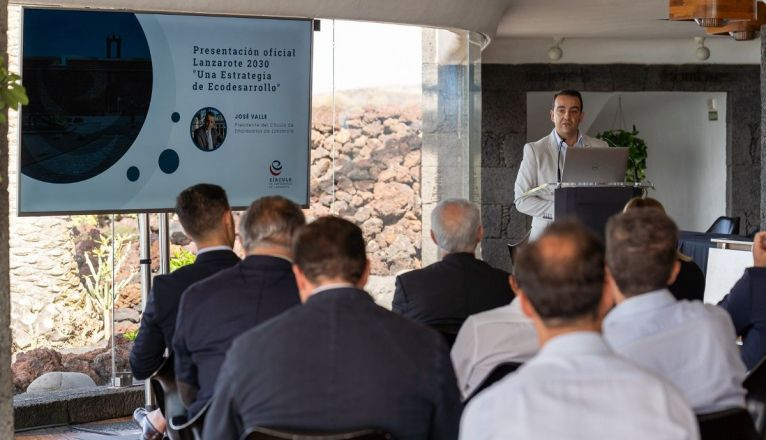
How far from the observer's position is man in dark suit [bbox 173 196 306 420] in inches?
133

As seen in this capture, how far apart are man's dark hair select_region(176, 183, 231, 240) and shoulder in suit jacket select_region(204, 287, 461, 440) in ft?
5.64

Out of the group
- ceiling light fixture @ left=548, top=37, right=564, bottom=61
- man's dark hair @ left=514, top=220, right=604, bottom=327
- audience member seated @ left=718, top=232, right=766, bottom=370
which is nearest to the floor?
audience member seated @ left=718, top=232, right=766, bottom=370

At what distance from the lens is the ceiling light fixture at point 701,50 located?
39.8ft

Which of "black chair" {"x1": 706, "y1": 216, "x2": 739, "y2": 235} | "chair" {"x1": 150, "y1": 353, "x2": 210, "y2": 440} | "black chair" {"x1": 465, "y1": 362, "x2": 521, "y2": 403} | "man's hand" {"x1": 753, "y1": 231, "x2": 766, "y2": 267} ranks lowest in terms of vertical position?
"chair" {"x1": 150, "y1": 353, "x2": 210, "y2": 440}

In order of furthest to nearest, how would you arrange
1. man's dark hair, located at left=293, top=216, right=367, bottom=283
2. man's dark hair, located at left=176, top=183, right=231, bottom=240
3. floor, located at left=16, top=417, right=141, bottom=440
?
floor, located at left=16, top=417, right=141, bottom=440 < man's dark hair, located at left=176, top=183, right=231, bottom=240 < man's dark hair, located at left=293, top=216, right=367, bottom=283

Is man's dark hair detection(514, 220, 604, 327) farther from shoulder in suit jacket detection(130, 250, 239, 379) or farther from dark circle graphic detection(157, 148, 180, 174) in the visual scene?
dark circle graphic detection(157, 148, 180, 174)

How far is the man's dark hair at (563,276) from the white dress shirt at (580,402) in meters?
0.05

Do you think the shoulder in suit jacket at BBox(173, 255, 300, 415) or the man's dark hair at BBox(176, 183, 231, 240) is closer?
the shoulder in suit jacket at BBox(173, 255, 300, 415)

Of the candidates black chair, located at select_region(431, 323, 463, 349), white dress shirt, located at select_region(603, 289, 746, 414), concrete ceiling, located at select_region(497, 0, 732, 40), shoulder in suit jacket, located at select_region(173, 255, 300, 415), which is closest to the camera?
white dress shirt, located at select_region(603, 289, 746, 414)

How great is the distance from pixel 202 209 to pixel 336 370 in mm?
1925

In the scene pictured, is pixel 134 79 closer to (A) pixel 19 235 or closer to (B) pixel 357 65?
(A) pixel 19 235

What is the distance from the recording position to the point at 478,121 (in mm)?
8266

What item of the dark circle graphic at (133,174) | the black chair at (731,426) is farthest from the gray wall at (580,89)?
the black chair at (731,426)

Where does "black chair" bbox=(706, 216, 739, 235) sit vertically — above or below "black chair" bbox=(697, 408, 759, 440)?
above
